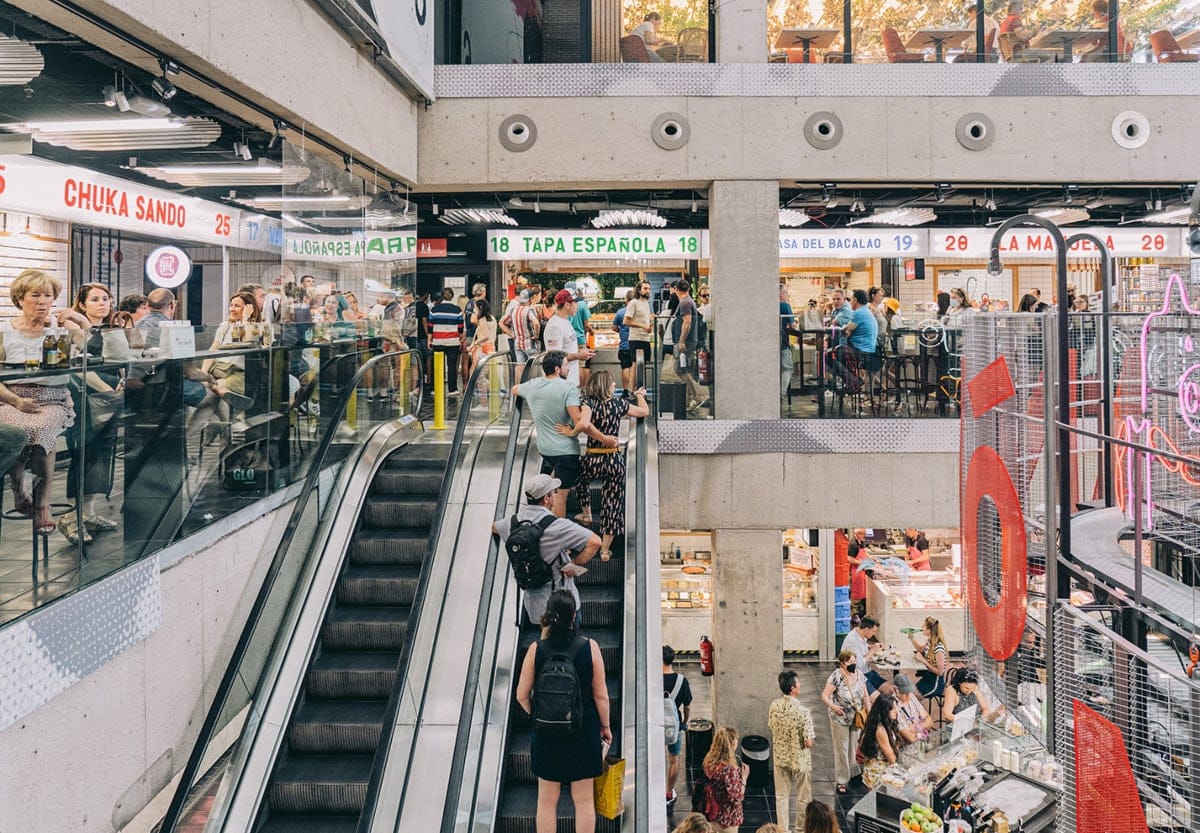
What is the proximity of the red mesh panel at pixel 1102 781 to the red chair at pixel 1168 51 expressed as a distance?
10.5 m

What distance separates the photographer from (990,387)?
4.42 m

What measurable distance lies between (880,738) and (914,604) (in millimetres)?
5658

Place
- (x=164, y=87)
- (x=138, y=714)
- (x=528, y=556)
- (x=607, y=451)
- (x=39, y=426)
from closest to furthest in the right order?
1. (x=39, y=426)
2. (x=138, y=714)
3. (x=528, y=556)
4. (x=164, y=87)
5. (x=607, y=451)

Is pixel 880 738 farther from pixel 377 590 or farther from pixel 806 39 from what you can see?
pixel 806 39

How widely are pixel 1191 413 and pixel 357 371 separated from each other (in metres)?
6.02

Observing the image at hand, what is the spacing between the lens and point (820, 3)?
435 inches

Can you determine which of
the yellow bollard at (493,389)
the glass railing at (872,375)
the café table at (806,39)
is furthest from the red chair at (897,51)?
the yellow bollard at (493,389)

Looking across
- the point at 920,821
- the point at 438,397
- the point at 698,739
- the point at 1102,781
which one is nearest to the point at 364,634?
the point at 438,397

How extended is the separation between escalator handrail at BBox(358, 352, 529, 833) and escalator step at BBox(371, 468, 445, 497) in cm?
85

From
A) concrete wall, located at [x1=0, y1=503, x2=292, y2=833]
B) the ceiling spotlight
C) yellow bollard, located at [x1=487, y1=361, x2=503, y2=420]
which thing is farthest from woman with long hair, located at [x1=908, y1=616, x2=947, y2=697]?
the ceiling spotlight

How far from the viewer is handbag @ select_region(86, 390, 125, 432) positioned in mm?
4512

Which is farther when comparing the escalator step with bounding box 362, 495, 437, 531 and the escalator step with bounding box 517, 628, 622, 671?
the escalator step with bounding box 362, 495, 437, 531

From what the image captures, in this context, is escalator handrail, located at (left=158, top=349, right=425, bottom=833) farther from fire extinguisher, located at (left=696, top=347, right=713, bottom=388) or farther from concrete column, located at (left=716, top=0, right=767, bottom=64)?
concrete column, located at (left=716, top=0, right=767, bottom=64)

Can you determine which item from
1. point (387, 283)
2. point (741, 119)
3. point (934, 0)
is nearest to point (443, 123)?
point (387, 283)
